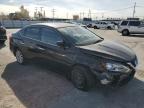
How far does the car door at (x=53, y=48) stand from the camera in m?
5.09

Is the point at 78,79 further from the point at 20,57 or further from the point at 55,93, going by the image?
the point at 20,57

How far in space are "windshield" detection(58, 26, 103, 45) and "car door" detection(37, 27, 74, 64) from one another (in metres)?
0.25

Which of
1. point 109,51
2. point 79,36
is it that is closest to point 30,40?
point 79,36

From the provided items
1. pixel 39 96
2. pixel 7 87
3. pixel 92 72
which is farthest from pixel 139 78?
pixel 7 87

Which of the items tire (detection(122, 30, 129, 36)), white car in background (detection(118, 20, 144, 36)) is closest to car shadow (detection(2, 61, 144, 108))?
tire (detection(122, 30, 129, 36))

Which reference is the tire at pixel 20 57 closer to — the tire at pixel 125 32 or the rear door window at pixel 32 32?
the rear door window at pixel 32 32

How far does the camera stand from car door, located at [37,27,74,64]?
16.7ft

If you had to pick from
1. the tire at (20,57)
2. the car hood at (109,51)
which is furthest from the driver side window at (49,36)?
the tire at (20,57)

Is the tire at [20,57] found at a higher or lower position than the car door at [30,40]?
lower

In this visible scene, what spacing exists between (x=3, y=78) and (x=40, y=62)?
1193mm

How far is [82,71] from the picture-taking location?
475cm

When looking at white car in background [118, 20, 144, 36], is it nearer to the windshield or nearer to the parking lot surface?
the parking lot surface

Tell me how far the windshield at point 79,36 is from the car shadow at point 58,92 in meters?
0.94

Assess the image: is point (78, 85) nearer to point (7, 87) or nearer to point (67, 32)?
point (67, 32)
